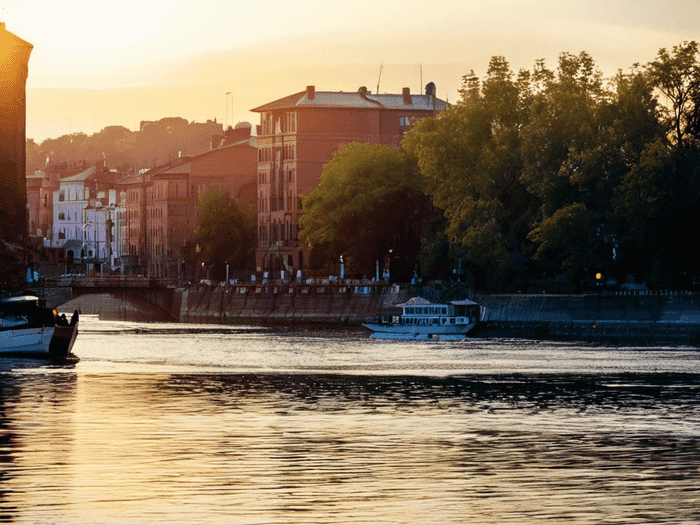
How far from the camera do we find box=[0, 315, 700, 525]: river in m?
34.2

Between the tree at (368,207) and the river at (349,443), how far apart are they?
242 feet

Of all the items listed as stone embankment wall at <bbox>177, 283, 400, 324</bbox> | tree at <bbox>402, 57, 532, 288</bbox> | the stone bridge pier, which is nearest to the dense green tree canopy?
tree at <bbox>402, 57, 532, 288</bbox>

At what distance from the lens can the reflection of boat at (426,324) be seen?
414 feet

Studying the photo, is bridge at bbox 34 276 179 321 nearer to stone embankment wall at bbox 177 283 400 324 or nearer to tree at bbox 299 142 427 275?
stone embankment wall at bbox 177 283 400 324

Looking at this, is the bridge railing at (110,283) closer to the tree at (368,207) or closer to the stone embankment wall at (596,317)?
the tree at (368,207)

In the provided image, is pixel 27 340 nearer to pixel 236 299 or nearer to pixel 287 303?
pixel 287 303

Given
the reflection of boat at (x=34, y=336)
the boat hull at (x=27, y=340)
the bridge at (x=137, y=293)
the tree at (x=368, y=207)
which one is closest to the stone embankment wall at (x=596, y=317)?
the tree at (x=368, y=207)

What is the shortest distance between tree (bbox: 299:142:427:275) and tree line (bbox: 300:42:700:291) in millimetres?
12116

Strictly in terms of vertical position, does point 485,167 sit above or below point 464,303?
above

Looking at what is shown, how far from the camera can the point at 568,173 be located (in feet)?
406

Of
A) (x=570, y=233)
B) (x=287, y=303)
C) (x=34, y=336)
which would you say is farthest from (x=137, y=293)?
(x=34, y=336)

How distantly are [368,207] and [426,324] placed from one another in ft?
110

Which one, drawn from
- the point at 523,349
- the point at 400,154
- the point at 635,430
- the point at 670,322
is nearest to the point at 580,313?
the point at 670,322

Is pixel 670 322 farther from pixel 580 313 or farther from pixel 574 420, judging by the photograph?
pixel 574 420
